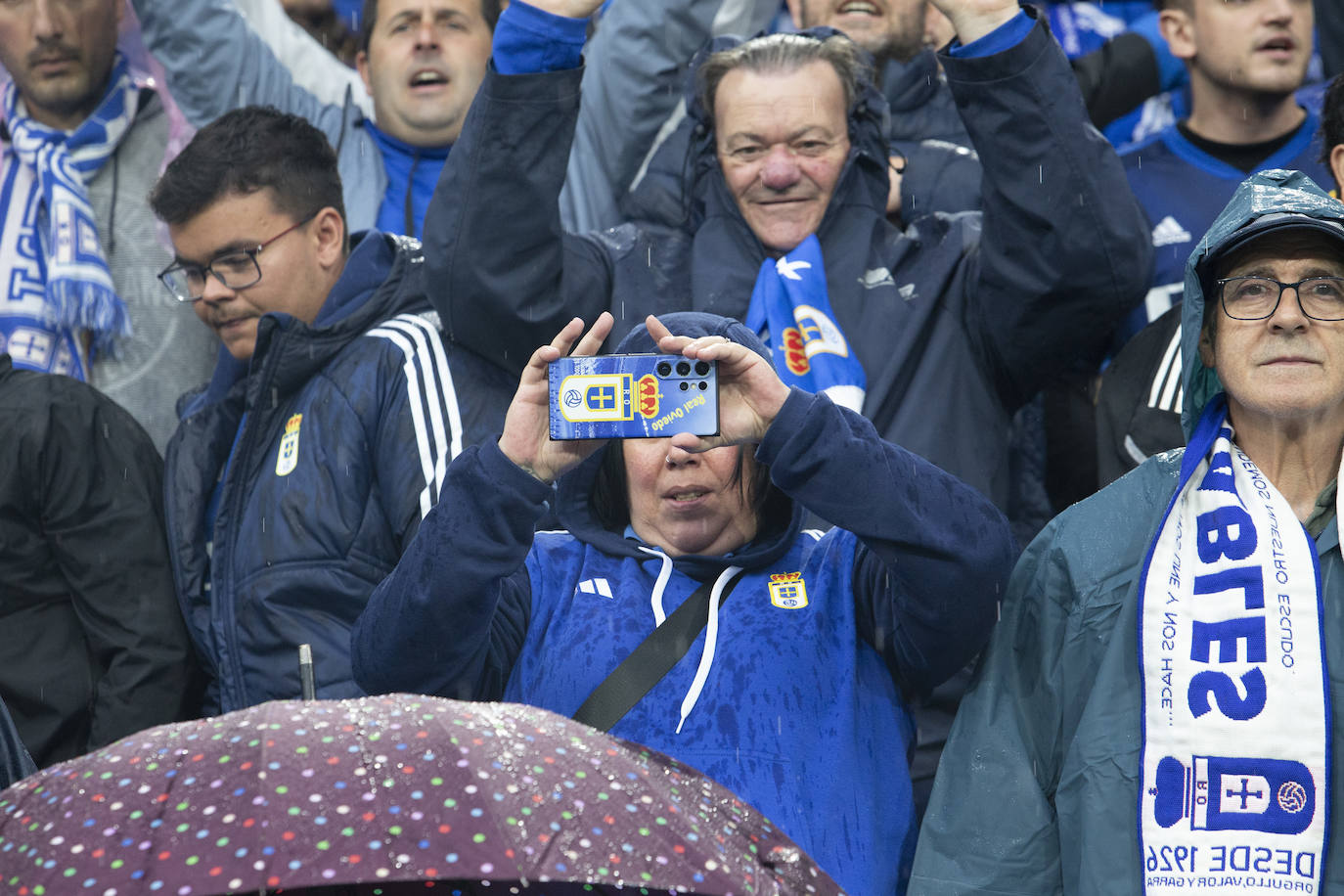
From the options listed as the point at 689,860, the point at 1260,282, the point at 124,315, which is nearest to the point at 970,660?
the point at 1260,282

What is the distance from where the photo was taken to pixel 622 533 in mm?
3307

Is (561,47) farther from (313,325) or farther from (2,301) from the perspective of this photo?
(2,301)

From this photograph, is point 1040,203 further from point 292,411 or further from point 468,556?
point 292,411

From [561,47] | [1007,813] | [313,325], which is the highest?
[561,47]

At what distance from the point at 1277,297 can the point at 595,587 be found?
130cm

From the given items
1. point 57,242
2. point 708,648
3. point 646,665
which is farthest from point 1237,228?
point 57,242

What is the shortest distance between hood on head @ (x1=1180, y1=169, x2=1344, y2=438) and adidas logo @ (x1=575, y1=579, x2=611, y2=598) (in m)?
1.08

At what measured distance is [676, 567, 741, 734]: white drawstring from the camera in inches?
115

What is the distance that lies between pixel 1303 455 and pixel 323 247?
2.59 m

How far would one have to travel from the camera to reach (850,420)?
2812mm

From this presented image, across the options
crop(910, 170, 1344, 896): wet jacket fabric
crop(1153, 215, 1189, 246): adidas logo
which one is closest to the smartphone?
crop(910, 170, 1344, 896): wet jacket fabric

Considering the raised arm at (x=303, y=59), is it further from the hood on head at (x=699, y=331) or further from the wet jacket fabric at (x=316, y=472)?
the hood on head at (x=699, y=331)

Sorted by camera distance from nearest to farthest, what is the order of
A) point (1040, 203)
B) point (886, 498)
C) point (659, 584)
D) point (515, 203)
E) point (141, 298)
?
point (886, 498), point (659, 584), point (1040, 203), point (515, 203), point (141, 298)

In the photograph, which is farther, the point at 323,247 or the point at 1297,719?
the point at 323,247
